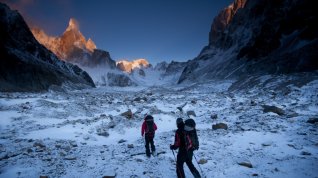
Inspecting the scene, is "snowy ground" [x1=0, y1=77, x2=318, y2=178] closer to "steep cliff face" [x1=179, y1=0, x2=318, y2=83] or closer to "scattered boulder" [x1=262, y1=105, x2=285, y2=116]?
"scattered boulder" [x1=262, y1=105, x2=285, y2=116]

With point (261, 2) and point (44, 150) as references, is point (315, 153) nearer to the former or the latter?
point (44, 150)

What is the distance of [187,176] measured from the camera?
809 cm

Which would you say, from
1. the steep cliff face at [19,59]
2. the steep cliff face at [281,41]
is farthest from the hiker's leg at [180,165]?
the steep cliff face at [281,41]

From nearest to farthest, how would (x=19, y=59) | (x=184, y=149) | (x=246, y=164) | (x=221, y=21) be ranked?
(x=184, y=149) → (x=246, y=164) → (x=19, y=59) → (x=221, y=21)

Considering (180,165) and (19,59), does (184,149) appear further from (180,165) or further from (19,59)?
(19,59)

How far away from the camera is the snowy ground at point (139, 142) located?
8.57 meters

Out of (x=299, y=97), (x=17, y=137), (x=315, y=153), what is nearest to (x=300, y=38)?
(x=299, y=97)

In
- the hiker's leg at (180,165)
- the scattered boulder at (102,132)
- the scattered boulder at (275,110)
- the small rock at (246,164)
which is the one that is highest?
the scattered boulder at (275,110)

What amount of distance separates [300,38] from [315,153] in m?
42.9

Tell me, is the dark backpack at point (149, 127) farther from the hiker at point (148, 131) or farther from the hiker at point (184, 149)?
the hiker at point (184, 149)

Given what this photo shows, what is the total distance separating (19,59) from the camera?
4309 cm

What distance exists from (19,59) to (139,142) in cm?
4097

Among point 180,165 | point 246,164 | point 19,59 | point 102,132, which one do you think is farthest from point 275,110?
point 19,59

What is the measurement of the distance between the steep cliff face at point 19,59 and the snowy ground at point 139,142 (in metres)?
18.8
